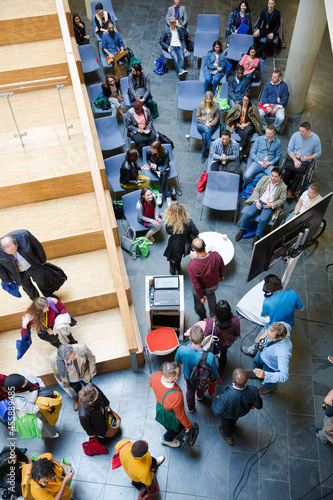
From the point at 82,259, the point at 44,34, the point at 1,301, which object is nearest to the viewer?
the point at 1,301

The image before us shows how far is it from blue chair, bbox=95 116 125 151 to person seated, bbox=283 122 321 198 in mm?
3086

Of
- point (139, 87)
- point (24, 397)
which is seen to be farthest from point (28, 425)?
point (139, 87)

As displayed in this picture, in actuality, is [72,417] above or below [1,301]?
below

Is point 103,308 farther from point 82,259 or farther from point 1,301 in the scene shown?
point 1,301

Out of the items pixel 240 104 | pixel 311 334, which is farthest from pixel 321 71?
pixel 311 334

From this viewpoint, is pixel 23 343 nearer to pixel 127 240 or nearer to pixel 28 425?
pixel 28 425

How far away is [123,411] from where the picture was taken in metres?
5.32

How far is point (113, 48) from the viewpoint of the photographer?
9.67 meters

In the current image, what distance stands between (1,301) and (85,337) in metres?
1.24

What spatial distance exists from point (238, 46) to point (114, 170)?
4.77 metres

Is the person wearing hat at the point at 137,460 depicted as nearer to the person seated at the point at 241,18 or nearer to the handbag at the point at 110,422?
the handbag at the point at 110,422

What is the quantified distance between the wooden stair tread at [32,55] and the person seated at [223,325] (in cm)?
504

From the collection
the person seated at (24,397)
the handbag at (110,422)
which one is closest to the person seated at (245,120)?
the handbag at (110,422)

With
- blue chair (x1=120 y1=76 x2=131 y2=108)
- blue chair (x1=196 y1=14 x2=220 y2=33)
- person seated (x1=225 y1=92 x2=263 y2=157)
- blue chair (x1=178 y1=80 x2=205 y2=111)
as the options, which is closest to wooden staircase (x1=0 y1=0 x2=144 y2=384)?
blue chair (x1=120 y1=76 x2=131 y2=108)
